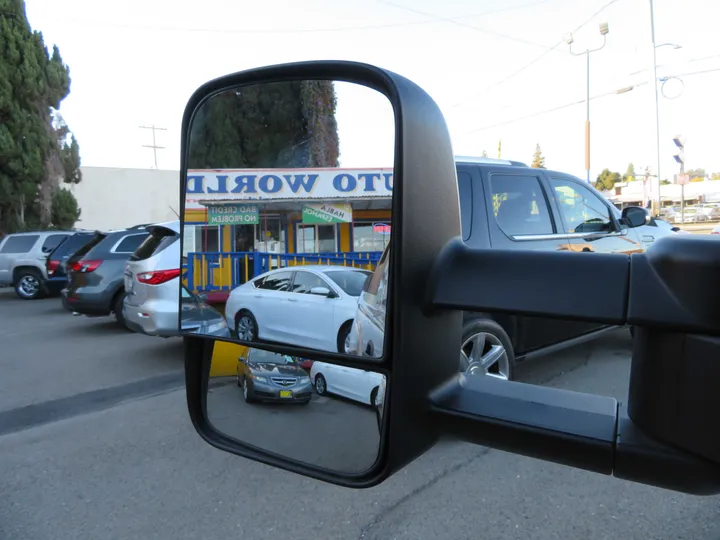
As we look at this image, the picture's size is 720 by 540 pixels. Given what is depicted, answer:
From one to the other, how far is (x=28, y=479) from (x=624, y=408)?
14.0 ft

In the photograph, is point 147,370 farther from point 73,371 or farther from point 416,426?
point 416,426

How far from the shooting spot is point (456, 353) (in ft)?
3.08

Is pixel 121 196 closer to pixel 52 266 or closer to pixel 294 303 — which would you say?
pixel 52 266

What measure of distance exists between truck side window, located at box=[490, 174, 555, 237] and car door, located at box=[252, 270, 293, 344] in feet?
4.95

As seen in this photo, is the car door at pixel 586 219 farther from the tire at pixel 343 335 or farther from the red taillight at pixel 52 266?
the red taillight at pixel 52 266

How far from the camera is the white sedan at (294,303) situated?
0.88m

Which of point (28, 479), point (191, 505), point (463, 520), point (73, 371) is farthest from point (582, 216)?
point (73, 371)

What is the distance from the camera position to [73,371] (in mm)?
7039

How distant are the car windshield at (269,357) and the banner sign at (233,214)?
0.73 ft

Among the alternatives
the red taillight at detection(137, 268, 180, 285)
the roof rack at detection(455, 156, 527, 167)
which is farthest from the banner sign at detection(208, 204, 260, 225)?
the red taillight at detection(137, 268, 180, 285)

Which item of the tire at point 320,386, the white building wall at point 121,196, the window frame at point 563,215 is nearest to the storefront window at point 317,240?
the tire at point 320,386

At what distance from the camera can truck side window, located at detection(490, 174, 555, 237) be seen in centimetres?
268

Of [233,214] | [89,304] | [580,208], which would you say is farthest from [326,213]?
[89,304]

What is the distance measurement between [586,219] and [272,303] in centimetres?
271
